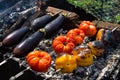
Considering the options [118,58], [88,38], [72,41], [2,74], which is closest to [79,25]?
[88,38]

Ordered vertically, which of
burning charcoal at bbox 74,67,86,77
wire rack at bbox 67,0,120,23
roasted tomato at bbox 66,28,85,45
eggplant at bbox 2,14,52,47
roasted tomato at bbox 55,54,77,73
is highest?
eggplant at bbox 2,14,52,47

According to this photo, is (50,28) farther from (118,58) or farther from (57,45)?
(118,58)

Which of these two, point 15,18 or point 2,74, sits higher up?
point 15,18

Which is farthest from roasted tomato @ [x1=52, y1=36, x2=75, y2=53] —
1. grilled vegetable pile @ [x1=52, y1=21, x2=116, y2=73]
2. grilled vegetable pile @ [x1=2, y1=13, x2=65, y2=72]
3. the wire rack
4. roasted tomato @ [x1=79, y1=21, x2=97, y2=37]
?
the wire rack

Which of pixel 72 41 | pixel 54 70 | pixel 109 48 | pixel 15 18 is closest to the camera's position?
pixel 54 70

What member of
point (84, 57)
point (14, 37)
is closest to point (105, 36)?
point (84, 57)

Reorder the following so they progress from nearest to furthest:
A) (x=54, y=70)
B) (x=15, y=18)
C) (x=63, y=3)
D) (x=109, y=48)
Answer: (x=54, y=70) → (x=109, y=48) → (x=15, y=18) → (x=63, y=3)

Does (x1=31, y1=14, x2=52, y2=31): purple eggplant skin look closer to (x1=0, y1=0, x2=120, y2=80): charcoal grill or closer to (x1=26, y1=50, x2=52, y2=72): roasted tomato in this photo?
(x1=0, y1=0, x2=120, y2=80): charcoal grill

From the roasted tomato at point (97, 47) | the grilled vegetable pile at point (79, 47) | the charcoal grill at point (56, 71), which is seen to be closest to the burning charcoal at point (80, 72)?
the charcoal grill at point (56, 71)
